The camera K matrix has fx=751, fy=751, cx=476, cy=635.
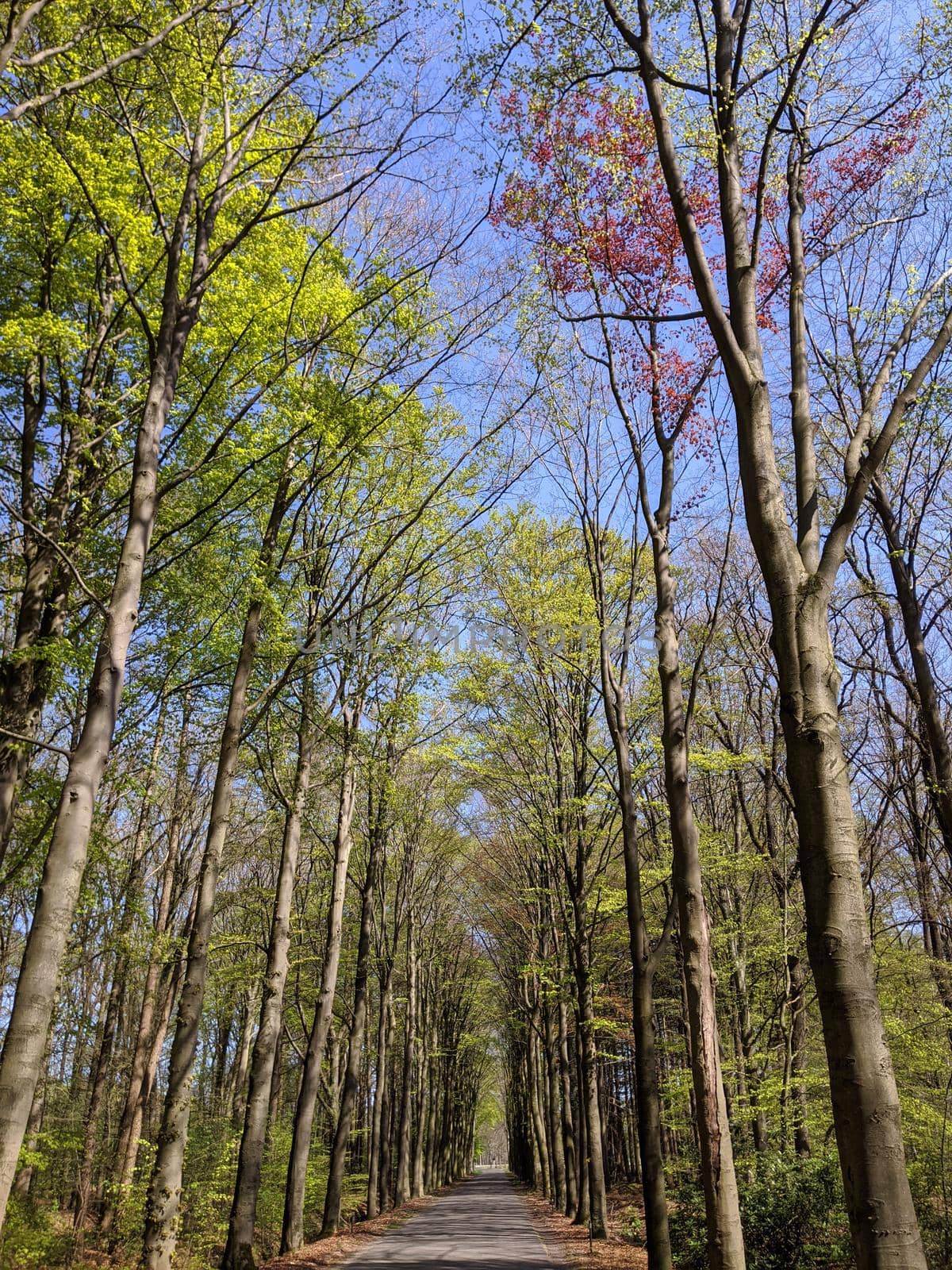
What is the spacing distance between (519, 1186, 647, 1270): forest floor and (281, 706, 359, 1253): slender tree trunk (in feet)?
13.8

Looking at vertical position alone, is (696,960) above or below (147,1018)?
above

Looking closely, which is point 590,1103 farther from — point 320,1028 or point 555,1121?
point 555,1121

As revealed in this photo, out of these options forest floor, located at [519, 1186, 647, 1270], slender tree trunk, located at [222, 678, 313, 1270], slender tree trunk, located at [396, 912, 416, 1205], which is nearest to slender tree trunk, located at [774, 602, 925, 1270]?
slender tree trunk, located at [222, 678, 313, 1270]

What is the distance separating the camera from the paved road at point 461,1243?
1045 centimetres

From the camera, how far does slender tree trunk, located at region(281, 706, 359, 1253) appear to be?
11805 millimetres

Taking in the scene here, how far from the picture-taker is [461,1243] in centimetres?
1292

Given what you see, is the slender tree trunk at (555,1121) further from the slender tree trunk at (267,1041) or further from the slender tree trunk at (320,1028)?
the slender tree trunk at (267,1041)

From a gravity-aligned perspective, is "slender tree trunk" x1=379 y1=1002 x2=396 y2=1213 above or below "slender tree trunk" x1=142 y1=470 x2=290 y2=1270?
below

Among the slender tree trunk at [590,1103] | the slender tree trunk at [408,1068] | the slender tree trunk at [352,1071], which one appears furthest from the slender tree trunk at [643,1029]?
the slender tree trunk at [408,1068]

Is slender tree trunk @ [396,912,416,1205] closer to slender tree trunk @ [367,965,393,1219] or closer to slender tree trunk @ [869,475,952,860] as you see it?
slender tree trunk @ [367,965,393,1219]

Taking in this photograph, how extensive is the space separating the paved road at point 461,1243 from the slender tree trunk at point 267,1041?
1.67 m

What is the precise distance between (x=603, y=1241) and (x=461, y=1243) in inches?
95.7

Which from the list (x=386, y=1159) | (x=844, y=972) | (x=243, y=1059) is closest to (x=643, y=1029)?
(x=844, y=972)

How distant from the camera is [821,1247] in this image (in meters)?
8.64
